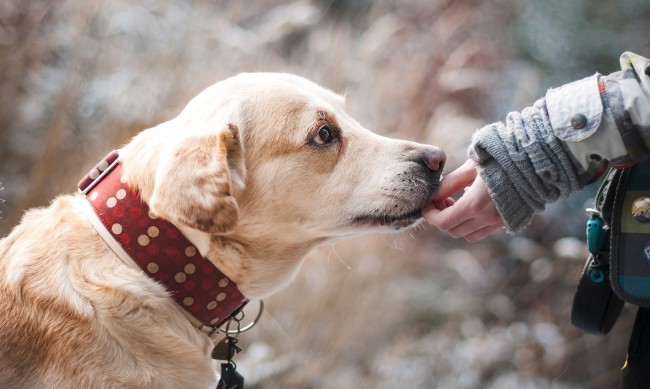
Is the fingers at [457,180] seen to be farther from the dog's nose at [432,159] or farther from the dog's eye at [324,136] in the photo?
the dog's eye at [324,136]

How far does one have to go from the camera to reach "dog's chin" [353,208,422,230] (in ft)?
6.74

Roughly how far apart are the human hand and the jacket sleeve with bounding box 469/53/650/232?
9cm

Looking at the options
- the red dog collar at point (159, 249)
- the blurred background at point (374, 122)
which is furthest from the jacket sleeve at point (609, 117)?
the blurred background at point (374, 122)

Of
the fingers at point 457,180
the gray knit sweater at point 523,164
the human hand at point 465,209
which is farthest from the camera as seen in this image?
the fingers at point 457,180

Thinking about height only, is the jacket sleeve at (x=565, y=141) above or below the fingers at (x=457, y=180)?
above

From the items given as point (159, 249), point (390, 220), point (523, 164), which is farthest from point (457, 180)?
point (159, 249)

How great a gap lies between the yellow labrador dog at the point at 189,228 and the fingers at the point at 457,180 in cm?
5

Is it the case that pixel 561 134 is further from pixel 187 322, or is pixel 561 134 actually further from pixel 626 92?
pixel 187 322

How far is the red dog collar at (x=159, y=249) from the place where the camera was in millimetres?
1807

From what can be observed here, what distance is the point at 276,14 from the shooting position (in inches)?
161

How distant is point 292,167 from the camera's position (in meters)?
2.04

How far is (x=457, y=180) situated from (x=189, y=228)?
0.90m

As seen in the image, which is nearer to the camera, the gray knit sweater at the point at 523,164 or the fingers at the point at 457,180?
the gray knit sweater at the point at 523,164

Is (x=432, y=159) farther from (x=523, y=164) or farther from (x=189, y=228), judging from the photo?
(x=189, y=228)
